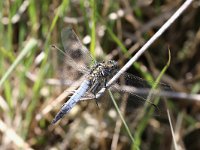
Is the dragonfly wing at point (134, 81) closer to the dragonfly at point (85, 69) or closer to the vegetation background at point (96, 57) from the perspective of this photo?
the dragonfly at point (85, 69)

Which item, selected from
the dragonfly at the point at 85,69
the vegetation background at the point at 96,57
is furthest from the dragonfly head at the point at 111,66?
the vegetation background at the point at 96,57

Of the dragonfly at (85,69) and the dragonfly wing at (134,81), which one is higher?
the dragonfly at (85,69)

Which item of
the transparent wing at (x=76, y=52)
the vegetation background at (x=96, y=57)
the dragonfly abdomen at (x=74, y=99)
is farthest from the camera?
the vegetation background at (x=96, y=57)

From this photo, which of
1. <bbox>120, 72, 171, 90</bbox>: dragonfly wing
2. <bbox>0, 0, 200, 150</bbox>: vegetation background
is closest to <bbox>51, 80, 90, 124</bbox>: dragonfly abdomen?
<bbox>120, 72, 171, 90</bbox>: dragonfly wing

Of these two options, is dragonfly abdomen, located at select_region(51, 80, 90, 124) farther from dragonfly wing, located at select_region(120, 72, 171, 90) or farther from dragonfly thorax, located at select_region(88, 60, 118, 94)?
dragonfly wing, located at select_region(120, 72, 171, 90)

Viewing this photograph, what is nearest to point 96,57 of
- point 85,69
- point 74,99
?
point 85,69

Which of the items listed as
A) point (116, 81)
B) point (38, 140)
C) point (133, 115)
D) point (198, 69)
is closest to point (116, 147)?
point (133, 115)

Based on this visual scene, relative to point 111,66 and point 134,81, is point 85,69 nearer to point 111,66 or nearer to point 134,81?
point 111,66

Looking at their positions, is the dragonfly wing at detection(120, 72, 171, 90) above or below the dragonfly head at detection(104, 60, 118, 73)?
below
